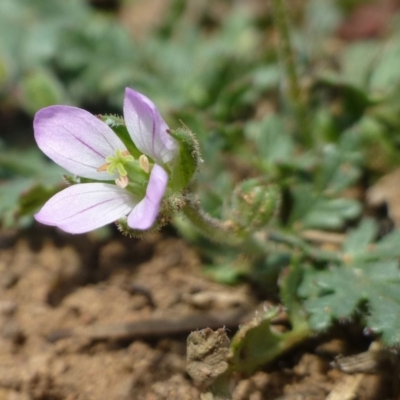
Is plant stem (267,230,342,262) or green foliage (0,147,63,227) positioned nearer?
plant stem (267,230,342,262)

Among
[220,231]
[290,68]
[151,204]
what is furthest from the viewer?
[290,68]

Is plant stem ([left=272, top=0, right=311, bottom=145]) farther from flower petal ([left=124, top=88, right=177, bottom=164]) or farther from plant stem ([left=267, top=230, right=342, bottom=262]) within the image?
flower petal ([left=124, top=88, right=177, bottom=164])

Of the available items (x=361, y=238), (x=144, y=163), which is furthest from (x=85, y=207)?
(x=361, y=238)

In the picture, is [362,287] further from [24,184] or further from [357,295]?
[24,184]

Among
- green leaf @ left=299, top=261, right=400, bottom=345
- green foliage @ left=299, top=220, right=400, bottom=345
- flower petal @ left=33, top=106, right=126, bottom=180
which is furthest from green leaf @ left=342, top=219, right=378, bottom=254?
flower petal @ left=33, top=106, right=126, bottom=180

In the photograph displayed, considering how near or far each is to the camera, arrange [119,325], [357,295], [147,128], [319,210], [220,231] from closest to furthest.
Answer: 1. [147,128]
2. [357,295]
3. [220,231]
4. [119,325]
5. [319,210]

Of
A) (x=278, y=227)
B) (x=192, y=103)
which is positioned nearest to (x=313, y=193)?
(x=278, y=227)

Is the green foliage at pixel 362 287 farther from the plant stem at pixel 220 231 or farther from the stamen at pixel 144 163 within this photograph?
the stamen at pixel 144 163

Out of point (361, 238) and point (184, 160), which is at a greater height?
point (184, 160)
